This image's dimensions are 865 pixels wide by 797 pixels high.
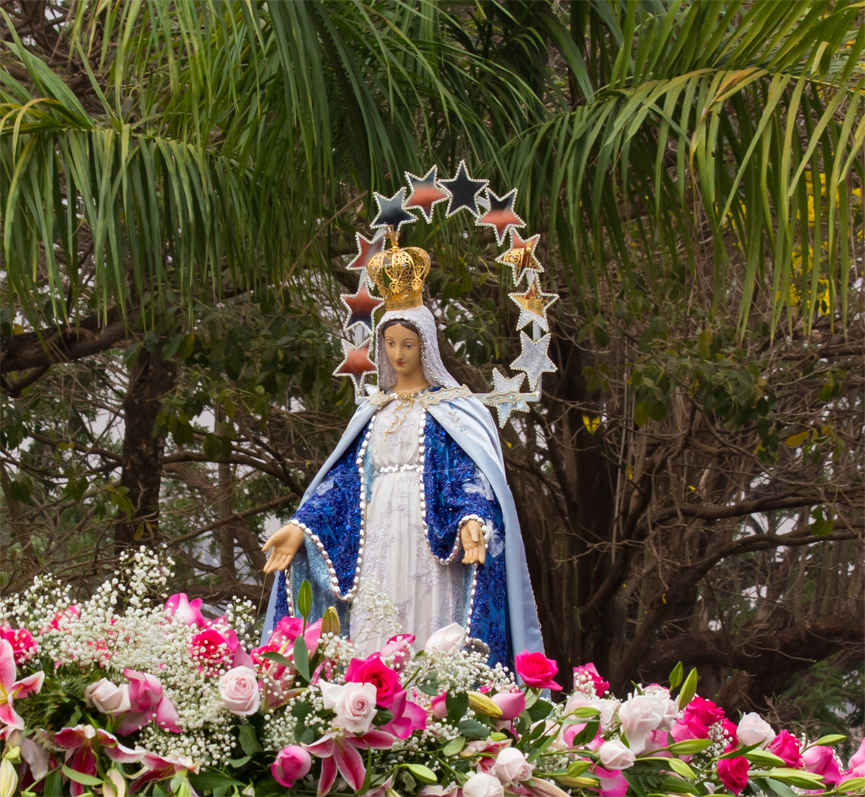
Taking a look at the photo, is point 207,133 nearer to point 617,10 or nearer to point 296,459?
point 617,10

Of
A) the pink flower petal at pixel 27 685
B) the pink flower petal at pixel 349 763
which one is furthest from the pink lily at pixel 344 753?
the pink flower petal at pixel 27 685

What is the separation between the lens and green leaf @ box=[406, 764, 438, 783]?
171cm

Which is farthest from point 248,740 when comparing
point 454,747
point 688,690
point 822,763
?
point 822,763

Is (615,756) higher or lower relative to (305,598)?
lower

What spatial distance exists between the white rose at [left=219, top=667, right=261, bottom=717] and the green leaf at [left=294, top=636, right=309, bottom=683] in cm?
8

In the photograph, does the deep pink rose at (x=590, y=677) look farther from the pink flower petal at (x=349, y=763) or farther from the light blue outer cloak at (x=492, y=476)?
the light blue outer cloak at (x=492, y=476)

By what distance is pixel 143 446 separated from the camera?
659cm

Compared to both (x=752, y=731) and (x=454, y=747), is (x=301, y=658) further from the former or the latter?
(x=752, y=731)

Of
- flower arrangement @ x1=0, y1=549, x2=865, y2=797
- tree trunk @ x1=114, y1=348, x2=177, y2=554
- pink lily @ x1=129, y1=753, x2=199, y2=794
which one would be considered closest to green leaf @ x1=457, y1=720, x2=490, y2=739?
flower arrangement @ x1=0, y1=549, x2=865, y2=797

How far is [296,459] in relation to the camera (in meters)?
7.03

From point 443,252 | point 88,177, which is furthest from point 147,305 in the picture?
point 88,177

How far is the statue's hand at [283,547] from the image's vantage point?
371cm

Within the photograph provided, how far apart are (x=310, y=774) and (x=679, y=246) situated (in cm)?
568

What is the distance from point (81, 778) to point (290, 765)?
310 mm
